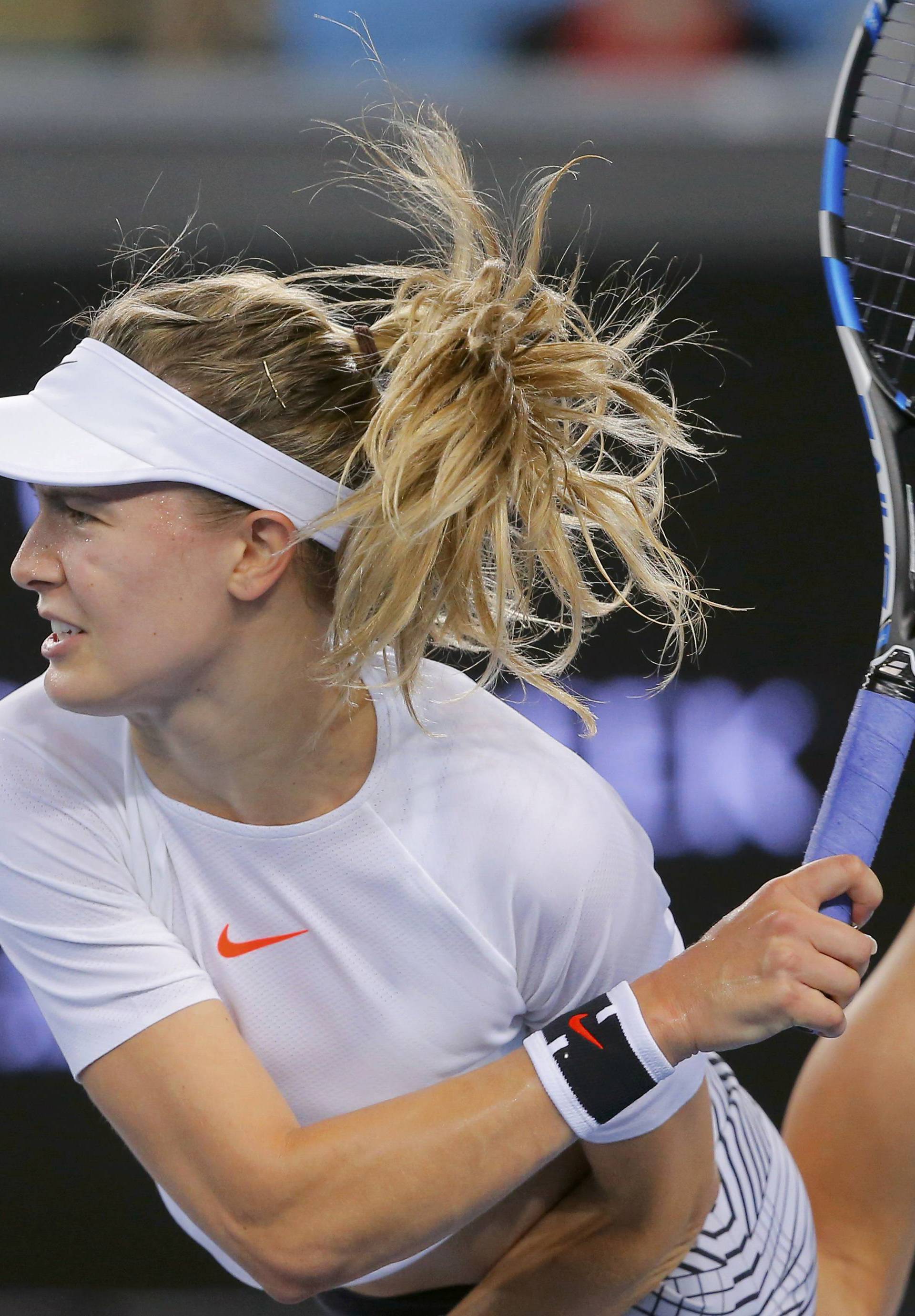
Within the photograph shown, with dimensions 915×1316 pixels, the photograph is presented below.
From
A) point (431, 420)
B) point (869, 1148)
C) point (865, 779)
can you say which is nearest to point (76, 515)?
point (431, 420)

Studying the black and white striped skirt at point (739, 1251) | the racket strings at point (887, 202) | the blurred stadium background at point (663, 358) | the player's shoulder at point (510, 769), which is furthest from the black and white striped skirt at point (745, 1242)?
the racket strings at point (887, 202)

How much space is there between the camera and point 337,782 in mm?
1160

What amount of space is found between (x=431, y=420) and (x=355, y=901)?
383 mm

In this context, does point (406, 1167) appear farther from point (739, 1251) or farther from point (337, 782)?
point (739, 1251)

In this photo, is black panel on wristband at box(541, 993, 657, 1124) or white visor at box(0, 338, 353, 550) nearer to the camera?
black panel on wristband at box(541, 993, 657, 1124)

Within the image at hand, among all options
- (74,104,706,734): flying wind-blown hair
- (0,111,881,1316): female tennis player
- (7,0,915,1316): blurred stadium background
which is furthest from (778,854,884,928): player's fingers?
(7,0,915,1316): blurred stadium background

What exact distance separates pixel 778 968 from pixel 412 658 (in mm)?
386

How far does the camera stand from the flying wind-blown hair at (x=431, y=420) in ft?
3.53

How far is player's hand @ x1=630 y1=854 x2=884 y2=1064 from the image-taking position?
0.87 meters

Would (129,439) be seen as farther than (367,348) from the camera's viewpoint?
No

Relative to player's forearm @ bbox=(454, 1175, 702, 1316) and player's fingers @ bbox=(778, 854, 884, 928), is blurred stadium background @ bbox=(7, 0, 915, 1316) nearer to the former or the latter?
player's forearm @ bbox=(454, 1175, 702, 1316)

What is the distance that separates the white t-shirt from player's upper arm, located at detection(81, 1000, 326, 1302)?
29 millimetres

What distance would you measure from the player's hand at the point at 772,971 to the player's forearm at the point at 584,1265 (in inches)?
15.0

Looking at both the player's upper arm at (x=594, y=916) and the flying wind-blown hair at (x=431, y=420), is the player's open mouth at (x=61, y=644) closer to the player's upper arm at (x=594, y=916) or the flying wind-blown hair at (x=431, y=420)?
the flying wind-blown hair at (x=431, y=420)
